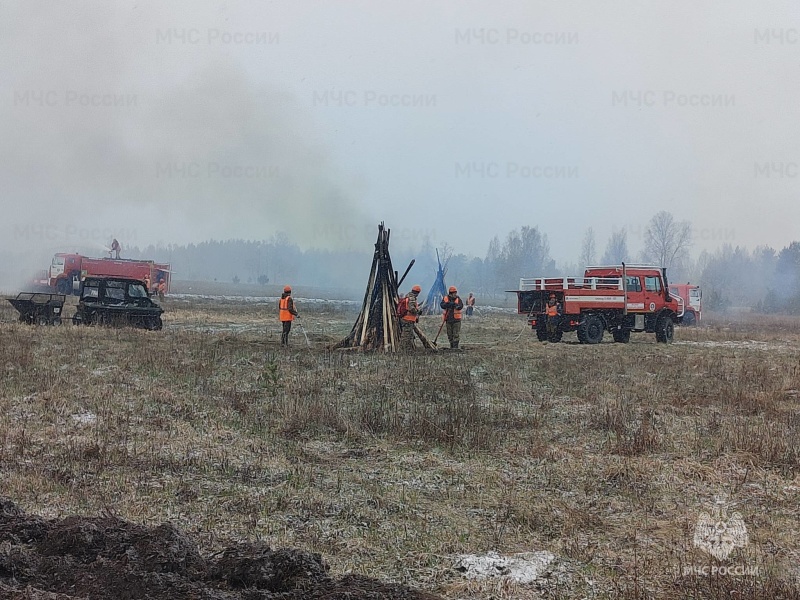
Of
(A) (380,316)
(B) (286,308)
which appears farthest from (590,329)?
(B) (286,308)

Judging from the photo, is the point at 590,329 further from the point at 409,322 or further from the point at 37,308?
the point at 37,308

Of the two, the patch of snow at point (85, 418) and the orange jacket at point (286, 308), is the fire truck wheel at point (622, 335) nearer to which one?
the orange jacket at point (286, 308)

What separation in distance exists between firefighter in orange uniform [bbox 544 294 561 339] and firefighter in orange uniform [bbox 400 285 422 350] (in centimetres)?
503

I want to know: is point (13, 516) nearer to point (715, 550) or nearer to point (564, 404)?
point (715, 550)

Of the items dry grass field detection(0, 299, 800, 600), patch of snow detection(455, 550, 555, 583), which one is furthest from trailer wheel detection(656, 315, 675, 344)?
patch of snow detection(455, 550, 555, 583)

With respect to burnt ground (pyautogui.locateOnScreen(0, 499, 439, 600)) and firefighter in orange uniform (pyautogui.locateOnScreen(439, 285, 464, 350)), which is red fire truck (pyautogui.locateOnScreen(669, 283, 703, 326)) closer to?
firefighter in orange uniform (pyautogui.locateOnScreen(439, 285, 464, 350))

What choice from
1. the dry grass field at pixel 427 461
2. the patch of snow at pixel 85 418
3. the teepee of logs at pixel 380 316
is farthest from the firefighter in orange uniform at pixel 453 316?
the patch of snow at pixel 85 418

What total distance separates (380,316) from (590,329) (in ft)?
22.8

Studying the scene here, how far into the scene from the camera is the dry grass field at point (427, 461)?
14.9 feet

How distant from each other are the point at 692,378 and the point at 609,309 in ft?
22.4

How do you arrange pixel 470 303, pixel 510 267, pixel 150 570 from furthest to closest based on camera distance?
pixel 510 267, pixel 470 303, pixel 150 570

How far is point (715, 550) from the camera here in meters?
4.62

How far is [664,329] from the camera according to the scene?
1975cm

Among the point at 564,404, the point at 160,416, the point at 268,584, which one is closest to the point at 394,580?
the point at 268,584
